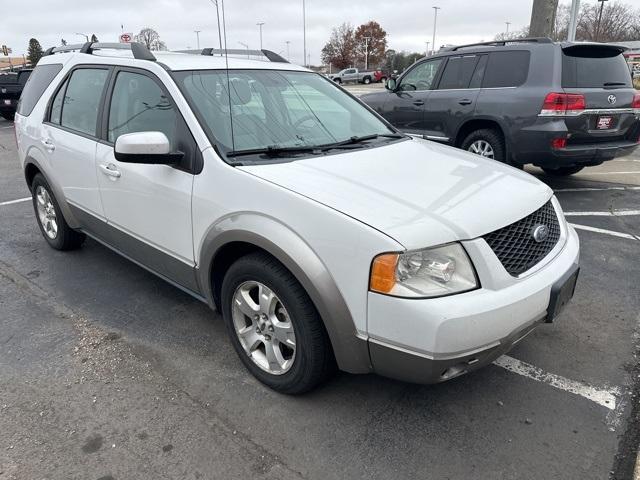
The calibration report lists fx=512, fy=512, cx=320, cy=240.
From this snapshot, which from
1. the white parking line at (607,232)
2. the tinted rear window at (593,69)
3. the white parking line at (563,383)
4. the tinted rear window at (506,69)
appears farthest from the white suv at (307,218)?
the tinted rear window at (593,69)

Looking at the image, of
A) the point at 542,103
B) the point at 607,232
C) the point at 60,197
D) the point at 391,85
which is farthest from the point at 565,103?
the point at 60,197

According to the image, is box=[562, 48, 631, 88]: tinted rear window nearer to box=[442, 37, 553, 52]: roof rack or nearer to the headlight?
box=[442, 37, 553, 52]: roof rack

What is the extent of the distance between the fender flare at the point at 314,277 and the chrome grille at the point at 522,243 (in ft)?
2.40

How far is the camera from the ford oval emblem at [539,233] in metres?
2.54

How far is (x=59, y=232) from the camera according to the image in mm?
4691

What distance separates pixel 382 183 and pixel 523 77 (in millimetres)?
4758

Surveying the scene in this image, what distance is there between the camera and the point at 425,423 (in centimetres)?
258

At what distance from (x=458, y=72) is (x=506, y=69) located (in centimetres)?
78

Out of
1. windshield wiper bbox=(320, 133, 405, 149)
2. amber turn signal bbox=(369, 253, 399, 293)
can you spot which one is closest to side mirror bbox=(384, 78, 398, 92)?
windshield wiper bbox=(320, 133, 405, 149)

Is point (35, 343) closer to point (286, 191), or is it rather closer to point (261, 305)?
point (261, 305)

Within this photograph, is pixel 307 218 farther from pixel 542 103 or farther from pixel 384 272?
pixel 542 103

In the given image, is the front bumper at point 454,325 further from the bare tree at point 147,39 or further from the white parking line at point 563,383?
the bare tree at point 147,39

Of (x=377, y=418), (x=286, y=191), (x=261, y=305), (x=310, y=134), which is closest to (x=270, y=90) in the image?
(x=310, y=134)

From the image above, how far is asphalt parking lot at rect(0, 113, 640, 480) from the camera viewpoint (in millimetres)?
2314
